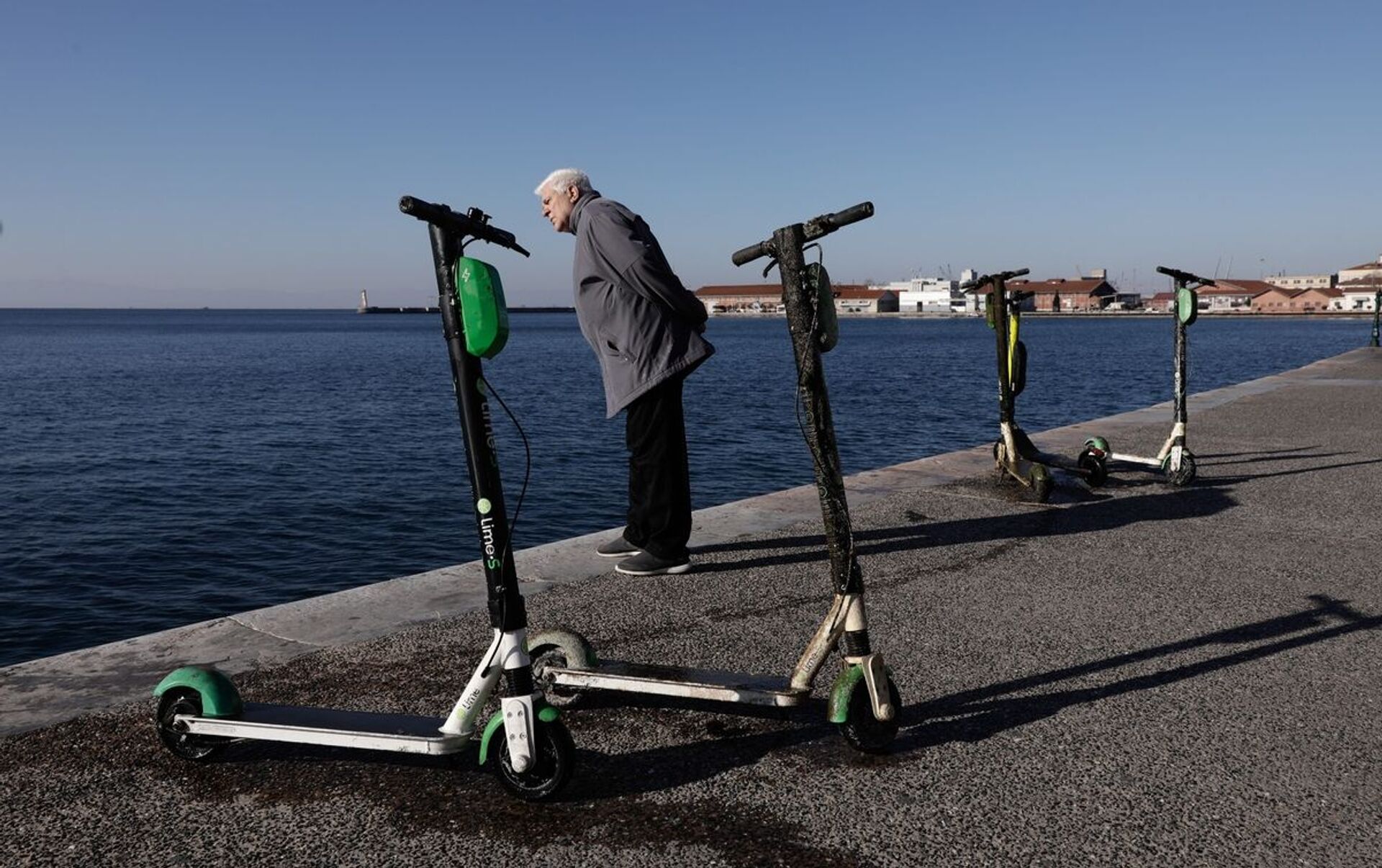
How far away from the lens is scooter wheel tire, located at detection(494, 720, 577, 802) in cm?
299

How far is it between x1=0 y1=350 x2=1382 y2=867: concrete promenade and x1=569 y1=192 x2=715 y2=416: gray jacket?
122 centimetres

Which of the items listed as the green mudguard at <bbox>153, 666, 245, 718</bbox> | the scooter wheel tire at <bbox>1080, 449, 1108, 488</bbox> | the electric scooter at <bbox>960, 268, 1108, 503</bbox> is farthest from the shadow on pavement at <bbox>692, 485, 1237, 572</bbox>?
the green mudguard at <bbox>153, 666, 245, 718</bbox>

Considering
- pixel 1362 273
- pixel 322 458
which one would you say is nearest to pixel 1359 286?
pixel 1362 273

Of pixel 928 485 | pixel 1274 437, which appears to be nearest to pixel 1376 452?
pixel 1274 437

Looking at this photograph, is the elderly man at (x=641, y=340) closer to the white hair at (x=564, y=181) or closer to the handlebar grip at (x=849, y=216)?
the white hair at (x=564, y=181)

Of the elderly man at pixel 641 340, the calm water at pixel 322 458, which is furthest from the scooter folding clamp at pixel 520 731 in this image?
the calm water at pixel 322 458

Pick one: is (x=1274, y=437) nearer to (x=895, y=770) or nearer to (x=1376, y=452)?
(x=1376, y=452)

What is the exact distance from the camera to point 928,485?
28.5ft

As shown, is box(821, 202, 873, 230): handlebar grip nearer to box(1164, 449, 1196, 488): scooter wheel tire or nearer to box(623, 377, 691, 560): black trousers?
box(623, 377, 691, 560): black trousers

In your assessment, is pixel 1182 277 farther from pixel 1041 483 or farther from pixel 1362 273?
pixel 1362 273

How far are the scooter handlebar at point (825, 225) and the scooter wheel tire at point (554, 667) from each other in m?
1.69

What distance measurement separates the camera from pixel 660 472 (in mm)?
5668

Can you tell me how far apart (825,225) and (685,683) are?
1727mm

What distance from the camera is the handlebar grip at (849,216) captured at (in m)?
3.23
